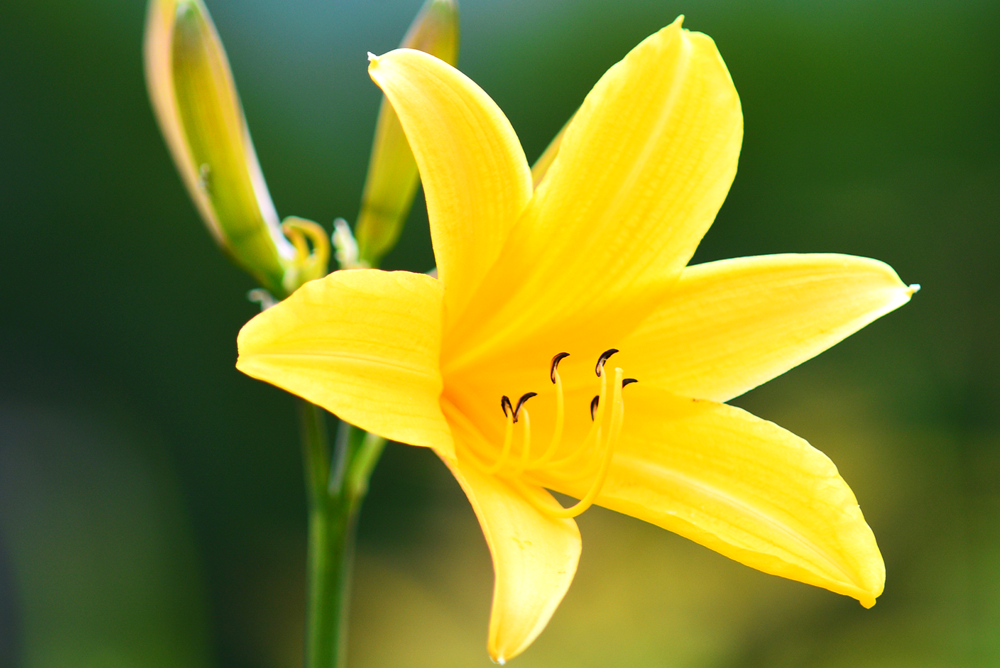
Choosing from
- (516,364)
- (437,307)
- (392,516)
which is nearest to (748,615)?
(392,516)

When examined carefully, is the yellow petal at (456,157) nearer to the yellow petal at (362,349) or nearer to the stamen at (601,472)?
the yellow petal at (362,349)

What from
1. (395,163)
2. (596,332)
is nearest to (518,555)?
(596,332)

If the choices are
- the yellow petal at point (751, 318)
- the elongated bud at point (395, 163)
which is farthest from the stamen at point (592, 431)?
the elongated bud at point (395, 163)

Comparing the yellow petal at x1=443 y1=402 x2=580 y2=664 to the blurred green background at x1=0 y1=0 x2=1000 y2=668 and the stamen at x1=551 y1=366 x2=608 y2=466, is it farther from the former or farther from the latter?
the blurred green background at x1=0 y1=0 x2=1000 y2=668

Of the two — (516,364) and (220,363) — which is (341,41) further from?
(516,364)

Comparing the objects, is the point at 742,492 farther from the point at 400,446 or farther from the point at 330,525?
the point at 400,446

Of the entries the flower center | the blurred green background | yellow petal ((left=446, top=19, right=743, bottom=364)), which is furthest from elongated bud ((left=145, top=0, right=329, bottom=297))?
the blurred green background
